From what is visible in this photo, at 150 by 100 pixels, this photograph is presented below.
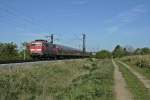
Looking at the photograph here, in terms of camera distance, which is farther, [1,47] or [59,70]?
[1,47]

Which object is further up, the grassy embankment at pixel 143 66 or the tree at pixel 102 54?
the tree at pixel 102 54

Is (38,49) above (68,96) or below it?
above

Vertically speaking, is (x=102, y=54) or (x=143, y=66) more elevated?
(x=102, y=54)

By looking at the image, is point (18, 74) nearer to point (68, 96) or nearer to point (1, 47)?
point (68, 96)

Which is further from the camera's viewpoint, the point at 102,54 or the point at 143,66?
the point at 102,54

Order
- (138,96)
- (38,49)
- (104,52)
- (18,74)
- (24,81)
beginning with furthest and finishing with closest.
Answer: (104,52) → (38,49) → (18,74) → (24,81) → (138,96)

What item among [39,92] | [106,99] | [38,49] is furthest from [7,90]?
[38,49]

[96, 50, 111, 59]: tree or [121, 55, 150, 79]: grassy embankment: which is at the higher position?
[96, 50, 111, 59]: tree

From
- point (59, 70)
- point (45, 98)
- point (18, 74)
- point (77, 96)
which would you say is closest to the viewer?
point (45, 98)

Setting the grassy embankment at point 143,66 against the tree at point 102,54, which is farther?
the tree at point 102,54

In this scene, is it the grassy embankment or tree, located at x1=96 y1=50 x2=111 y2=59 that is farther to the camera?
tree, located at x1=96 y1=50 x2=111 y2=59

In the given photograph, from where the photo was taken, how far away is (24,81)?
68.2 ft

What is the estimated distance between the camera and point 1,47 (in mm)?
61281

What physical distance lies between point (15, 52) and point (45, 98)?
49721 mm
